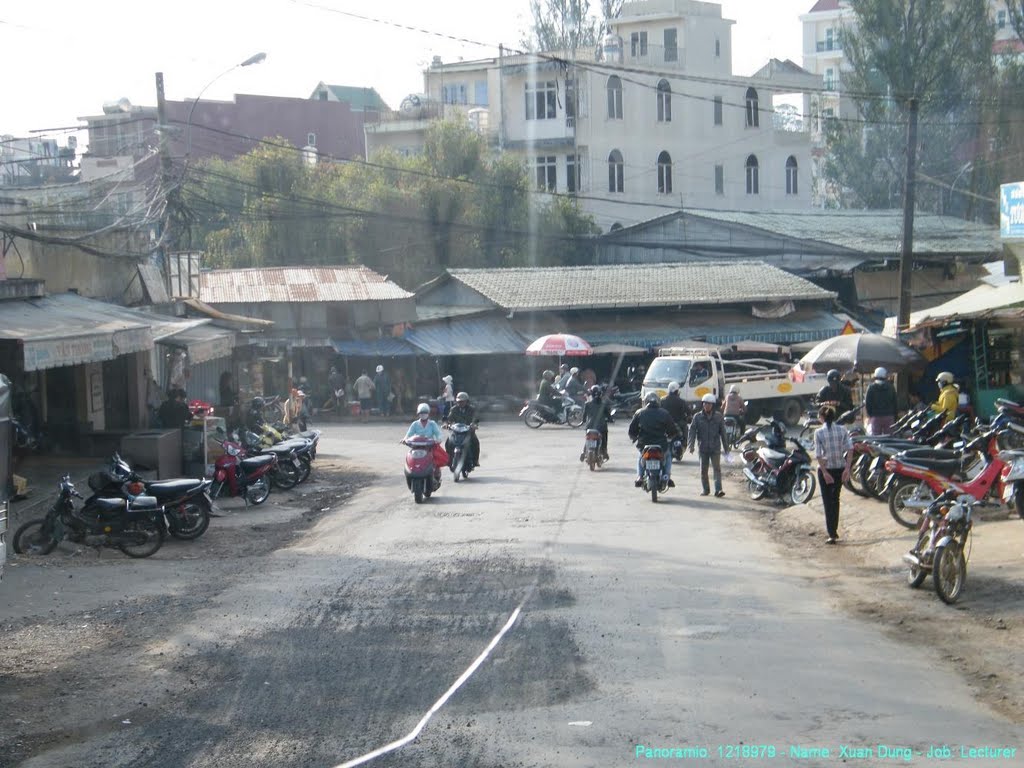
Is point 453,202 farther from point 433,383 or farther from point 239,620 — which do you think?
point 239,620

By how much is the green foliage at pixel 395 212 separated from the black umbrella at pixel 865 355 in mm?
30486

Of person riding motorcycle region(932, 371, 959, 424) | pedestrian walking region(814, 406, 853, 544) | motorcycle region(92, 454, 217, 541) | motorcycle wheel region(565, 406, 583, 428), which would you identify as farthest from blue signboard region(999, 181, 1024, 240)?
motorcycle wheel region(565, 406, 583, 428)

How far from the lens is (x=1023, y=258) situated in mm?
20844

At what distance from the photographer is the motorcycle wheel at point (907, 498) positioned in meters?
13.7

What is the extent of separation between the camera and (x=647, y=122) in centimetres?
6294

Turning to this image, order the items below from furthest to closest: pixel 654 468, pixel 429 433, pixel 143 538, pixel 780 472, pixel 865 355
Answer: pixel 865 355 → pixel 429 433 → pixel 654 468 → pixel 780 472 → pixel 143 538

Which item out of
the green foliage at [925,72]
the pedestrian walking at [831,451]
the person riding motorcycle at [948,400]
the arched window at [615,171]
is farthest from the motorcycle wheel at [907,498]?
the arched window at [615,171]

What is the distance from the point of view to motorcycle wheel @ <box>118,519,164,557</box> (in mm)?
13727

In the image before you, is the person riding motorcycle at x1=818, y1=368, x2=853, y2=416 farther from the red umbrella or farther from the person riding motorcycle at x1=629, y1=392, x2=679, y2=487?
the red umbrella

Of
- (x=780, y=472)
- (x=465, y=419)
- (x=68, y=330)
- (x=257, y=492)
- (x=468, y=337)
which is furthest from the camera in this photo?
(x=468, y=337)

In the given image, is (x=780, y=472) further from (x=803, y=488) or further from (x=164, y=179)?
(x=164, y=179)

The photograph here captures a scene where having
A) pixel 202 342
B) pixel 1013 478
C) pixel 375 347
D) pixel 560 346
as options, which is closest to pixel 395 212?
pixel 375 347

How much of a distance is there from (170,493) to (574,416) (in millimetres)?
20708

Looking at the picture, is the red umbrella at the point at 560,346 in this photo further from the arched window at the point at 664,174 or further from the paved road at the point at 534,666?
the arched window at the point at 664,174
